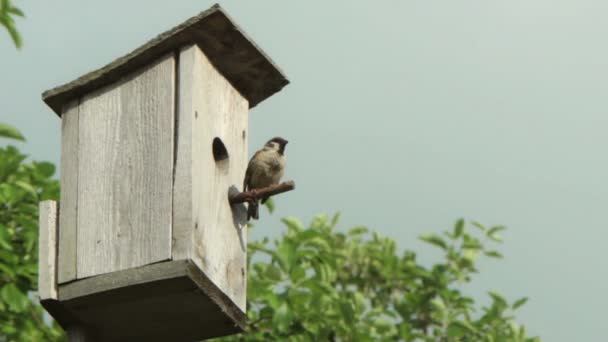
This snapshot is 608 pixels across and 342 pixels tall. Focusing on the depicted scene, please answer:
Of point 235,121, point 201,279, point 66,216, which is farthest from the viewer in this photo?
point 235,121

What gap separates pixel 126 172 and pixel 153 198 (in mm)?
194

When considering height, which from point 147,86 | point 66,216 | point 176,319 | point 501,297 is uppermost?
point 501,297

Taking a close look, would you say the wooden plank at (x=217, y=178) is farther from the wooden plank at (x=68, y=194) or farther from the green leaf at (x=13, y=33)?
the green leaf at (x=13, y=33)

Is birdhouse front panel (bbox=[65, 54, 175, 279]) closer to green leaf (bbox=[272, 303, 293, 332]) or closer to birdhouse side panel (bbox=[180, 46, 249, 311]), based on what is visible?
birdhouse side panel (bbox=[180, 46, 249, 311])

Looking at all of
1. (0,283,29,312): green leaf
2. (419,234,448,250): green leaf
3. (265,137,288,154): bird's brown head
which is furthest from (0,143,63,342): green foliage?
(419,234,448,250): green leaf

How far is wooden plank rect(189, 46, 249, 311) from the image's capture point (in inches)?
235

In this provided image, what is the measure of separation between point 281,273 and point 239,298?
2633mm

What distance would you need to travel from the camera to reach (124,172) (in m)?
6.05

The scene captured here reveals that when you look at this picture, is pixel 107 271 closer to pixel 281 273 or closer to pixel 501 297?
pixel 281 273

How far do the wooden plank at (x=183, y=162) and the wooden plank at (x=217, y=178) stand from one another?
0.06 feet

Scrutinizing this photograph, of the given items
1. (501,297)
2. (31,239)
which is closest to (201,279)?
(31,239)

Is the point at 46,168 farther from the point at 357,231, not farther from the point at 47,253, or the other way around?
the point at 357,231

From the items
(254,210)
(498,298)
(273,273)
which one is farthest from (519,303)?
(254,210)

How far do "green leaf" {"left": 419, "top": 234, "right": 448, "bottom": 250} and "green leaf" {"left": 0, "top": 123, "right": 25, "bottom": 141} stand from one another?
14.0 feet
